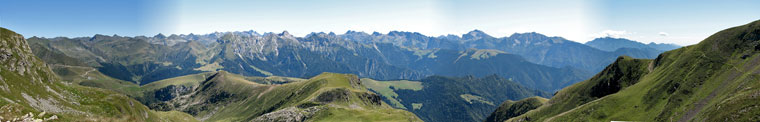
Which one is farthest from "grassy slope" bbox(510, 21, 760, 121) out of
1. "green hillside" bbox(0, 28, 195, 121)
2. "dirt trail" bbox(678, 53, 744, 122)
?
"green hillside" bbox(0, 28, 195, 121)

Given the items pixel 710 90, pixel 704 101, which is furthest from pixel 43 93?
pixel 710 90

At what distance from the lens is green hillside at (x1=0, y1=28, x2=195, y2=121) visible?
12168 centimetres

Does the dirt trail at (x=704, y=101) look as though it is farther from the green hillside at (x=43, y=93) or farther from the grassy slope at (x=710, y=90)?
the green hillside at (x=43, y=93)

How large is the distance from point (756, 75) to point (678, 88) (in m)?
31.4

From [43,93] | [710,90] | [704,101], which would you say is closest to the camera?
[43,93]

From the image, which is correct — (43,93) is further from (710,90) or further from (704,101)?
(710,90)

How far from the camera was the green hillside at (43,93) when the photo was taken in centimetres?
12168

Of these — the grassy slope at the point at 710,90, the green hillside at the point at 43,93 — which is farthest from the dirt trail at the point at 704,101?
the green hillside at the point at 43,93

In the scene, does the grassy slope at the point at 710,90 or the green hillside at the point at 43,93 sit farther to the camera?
the grassy slope at the point at 710,90

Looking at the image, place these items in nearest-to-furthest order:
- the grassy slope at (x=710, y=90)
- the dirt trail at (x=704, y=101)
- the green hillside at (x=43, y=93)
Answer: the green hillside at (x=43, y=93) → the grassy slope at (x=710, y=90) → the dirt trail at (x=704, y=101)

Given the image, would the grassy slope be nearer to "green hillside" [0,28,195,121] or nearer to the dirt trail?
the dirt trail

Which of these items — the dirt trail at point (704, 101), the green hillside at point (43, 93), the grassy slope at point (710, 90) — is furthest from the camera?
the dirt trail at point (704, 101)

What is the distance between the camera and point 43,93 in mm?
135250

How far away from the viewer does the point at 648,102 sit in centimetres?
18762
